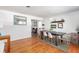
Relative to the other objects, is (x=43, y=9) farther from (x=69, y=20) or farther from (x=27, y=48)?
(x=27, y=48)

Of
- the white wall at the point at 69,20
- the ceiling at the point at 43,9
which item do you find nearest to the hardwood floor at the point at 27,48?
the white wall at the point at 69,20

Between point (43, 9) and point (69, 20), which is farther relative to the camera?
point (69, 20)

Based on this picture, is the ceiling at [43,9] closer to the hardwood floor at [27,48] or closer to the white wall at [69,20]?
the white wall at [69,20]

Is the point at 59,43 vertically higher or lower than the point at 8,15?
lower

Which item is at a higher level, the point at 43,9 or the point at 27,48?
the point at 43,9

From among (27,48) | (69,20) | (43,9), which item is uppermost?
(43,9)

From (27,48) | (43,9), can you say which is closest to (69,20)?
(43,9)

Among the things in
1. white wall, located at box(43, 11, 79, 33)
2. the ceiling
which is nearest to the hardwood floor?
white wall, located at box(43, 11, 79, 33)

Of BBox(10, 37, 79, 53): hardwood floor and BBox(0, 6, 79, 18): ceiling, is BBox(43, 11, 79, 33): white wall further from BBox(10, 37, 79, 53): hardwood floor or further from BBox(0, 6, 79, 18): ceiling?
BBox(10, 37, 79, 53): hardwood floor

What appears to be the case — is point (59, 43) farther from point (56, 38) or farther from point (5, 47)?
point (5, 47)

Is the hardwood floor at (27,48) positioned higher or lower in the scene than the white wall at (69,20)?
lower
